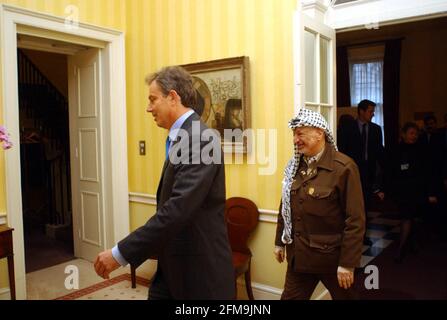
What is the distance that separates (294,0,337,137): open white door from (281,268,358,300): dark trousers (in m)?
1.02

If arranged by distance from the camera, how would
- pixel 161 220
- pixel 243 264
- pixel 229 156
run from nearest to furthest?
pixel 161 220 → pixel 243 264 → pixel 229 156

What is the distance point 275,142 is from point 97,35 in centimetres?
206

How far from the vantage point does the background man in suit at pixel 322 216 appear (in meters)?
2.08

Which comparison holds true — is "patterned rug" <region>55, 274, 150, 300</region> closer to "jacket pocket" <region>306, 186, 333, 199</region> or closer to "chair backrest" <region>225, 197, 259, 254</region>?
"chair backrest" <region>225, 197, 259, 254</region>

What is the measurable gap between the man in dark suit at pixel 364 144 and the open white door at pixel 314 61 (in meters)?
1.59

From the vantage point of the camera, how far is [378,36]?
7434 mm

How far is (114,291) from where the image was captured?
368 cm

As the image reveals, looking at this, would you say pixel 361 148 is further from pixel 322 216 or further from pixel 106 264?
pixel 106 264

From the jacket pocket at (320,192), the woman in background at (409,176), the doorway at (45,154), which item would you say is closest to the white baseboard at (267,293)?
the jacket pocket at (320,192)

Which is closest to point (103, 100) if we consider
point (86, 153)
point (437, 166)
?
point (86, 153)

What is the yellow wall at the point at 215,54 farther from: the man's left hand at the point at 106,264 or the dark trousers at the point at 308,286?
the man's left hand at the point at 106,264

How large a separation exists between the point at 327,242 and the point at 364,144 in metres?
2.70

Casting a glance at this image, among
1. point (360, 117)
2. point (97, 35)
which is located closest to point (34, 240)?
point (97, 35)

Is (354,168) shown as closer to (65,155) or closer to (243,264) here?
(243,264)
